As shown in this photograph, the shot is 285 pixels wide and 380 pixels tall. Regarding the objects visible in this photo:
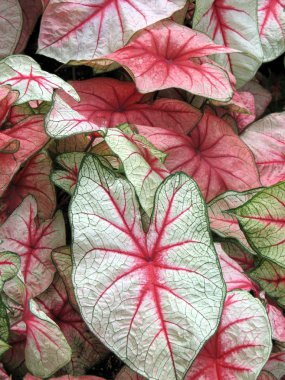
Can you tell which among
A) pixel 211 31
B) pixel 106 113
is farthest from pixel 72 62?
pixel 211 31

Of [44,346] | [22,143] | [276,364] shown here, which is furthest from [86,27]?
[276,364]

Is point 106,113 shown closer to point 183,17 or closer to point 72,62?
point 72,62

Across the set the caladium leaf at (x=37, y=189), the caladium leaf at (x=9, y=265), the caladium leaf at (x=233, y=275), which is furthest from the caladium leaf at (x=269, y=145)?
the caladium leaf at (x=9, y=265)

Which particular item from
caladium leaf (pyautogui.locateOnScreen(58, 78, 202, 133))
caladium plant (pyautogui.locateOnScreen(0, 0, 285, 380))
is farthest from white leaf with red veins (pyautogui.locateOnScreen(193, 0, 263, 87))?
caladium leaf (pyautogui.locateOnScreen(58, 78, 202, 133))

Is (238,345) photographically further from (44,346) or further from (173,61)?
(173,61)

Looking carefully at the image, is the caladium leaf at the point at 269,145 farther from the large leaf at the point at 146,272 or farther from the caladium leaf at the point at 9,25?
the caladium leaf at the point at 9,25

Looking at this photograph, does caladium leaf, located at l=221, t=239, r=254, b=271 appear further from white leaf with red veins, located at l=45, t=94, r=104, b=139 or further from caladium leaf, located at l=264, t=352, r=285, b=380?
white leaf with red veins, located at l=45, t=94, r=104, b=139
